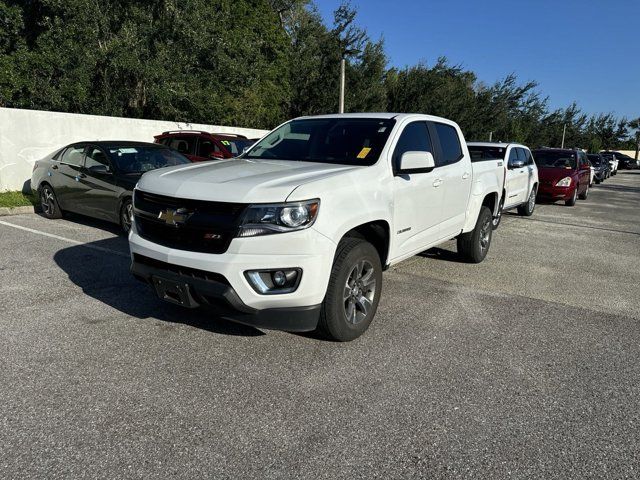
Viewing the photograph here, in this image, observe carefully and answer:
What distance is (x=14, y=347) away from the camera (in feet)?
12.0

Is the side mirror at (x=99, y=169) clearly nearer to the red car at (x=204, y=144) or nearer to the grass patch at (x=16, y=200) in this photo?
the grass patch at (x=16, y=200)

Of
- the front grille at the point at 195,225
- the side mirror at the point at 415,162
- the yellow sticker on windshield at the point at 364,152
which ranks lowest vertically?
the front grille at the point at 195,225

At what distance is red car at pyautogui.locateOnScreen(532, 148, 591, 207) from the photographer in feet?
45.4

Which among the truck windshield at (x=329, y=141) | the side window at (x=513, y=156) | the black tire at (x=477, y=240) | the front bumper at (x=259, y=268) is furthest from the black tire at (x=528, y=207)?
the front bumper at (x=259, y=268)

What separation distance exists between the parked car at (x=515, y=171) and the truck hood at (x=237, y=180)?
Result: 6902 mm

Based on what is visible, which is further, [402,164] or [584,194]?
[584,194]

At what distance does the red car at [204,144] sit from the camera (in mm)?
11414

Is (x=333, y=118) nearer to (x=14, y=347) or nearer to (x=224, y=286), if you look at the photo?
(x=224, y=286)

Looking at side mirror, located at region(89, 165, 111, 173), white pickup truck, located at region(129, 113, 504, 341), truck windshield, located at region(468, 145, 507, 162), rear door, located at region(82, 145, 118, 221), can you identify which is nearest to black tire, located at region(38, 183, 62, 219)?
rear door, located at region(82, 145, 118, 221)

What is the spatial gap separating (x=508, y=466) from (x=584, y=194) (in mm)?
16599

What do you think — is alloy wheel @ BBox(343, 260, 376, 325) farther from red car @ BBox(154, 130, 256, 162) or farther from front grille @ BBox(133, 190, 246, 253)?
red car @ BBox(154, 130, 256, 162)

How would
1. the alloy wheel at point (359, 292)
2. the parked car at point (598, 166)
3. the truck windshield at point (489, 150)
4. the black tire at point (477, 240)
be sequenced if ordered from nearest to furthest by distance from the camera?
the alloy wheel at point (359, 292), the black tire at point (477, 240), the truck windshield at point (489, 150), the parked car at point (598, 166)

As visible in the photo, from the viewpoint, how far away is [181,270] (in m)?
3.44

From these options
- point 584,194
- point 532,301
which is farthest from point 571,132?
point 532,301
